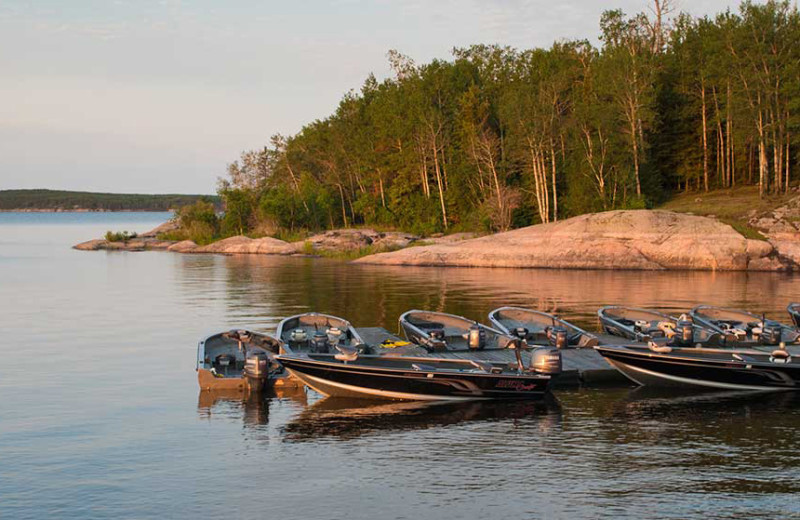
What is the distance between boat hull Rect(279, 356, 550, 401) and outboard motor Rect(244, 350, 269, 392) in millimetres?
800

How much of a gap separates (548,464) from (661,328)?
11.9 meters

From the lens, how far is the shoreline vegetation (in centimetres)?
5681

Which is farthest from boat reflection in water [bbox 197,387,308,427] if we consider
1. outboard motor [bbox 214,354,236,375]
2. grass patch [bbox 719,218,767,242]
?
grass patch [bbox 719,218,767,242]

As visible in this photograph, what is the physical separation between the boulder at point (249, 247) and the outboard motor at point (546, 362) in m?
58.0

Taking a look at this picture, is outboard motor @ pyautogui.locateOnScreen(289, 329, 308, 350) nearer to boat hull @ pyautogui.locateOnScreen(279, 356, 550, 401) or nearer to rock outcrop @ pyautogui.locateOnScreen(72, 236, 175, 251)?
boat hull @ pyautogui.locateOnScreen(279, 356, 550, 401)

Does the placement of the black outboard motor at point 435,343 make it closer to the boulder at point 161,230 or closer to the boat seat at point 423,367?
the boat seat at point 423,367

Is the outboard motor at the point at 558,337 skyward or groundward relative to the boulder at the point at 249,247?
groundward

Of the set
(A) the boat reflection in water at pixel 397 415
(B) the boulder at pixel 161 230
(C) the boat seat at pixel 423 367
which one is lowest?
(A) the boat reflection in water at pixel 397 415

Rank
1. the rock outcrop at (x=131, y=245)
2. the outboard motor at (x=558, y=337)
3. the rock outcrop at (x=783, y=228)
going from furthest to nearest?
the rock outcrop at (x=131, y=245)
the rock outcrop at (x=783, y=228)
the outboard motor at (x=558, y=337)

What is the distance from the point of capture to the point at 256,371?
20.3 m

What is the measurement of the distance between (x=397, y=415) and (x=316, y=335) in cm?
571

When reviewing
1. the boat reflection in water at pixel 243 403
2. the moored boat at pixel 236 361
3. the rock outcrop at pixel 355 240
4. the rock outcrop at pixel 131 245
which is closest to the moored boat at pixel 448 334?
the moored boat at pixel 236 361

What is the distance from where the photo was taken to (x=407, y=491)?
545 inches

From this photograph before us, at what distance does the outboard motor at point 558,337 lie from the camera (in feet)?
81.9
